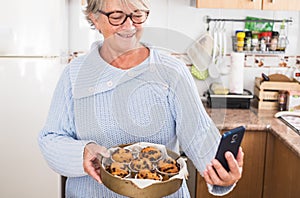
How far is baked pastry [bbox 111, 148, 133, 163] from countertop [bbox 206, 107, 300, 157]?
0.73m

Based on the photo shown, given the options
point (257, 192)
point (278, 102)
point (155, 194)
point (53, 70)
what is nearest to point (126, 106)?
point (155, 194)

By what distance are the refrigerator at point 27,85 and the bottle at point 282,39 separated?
3.91 ft

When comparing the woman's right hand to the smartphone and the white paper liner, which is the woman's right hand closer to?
the white paper liner

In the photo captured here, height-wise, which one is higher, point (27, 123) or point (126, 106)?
point (126, 106)

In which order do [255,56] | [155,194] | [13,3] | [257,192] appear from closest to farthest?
1. [155,194]
2. [13,3]
3. [257,192]
4. [255,56]

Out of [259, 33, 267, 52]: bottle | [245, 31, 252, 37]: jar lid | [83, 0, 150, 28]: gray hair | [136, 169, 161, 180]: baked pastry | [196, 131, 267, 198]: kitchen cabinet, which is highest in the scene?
[83, 0, 150, 28]: gray hair

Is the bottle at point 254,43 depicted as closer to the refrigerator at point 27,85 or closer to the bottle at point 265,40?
the bottle at point 265,40

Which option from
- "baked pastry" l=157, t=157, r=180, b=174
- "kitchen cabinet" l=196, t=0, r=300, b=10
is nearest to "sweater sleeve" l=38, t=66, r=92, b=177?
"baked pastry" l=157, t=157, r=180, b=174

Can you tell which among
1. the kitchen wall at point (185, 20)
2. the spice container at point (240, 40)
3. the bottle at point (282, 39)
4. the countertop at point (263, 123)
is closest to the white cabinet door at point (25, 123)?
the kitchen wall at point (185, 20)

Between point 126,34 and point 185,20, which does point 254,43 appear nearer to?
point 185,20

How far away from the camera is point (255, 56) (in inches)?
106

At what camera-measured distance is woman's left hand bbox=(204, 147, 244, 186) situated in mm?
1051

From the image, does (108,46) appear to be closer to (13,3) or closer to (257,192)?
(13,3)

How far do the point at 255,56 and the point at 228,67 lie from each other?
194 mm
